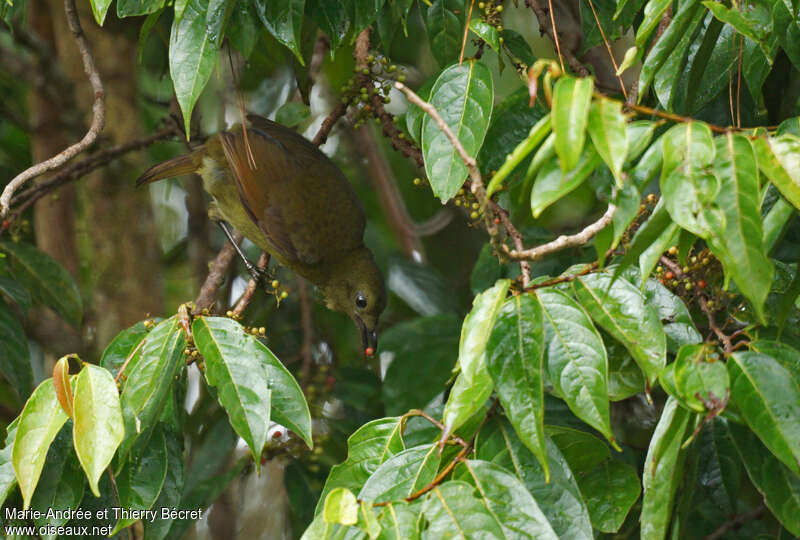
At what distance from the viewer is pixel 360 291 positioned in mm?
4488

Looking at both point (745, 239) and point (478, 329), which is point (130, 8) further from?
point (745, 239)

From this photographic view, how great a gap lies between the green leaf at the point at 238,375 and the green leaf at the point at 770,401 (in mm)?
963

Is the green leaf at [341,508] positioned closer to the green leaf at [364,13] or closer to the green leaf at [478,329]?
the green leaf at [478,329]

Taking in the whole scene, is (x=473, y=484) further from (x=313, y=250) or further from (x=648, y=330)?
(x=313, y=250)

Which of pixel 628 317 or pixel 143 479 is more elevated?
pixel 628 317

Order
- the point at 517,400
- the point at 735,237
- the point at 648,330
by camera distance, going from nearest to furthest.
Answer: the point at 735,237, the point at 517,400, the point at 648,330

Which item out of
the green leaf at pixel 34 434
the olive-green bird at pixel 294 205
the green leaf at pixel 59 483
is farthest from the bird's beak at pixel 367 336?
the green leaf at pixel 34 434

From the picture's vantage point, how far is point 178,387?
8.57ft

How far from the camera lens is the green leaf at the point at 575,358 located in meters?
1.66

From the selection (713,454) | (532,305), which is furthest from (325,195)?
(532,305)

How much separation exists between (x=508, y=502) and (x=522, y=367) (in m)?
0.26

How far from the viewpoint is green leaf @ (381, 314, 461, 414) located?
357 centimetres

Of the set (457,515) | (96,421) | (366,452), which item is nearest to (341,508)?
(457,515)

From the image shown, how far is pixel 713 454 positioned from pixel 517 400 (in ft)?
4.00
